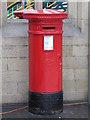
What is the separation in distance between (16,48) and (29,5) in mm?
977

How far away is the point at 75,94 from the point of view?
254 inches

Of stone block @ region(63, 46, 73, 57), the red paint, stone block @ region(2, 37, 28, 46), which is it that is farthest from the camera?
stone block @ region(63, 46, 73, 57)

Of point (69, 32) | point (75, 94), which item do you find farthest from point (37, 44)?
point (75, 94)

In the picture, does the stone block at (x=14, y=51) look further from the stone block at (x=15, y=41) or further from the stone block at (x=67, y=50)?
the stone block at (x=67, y=50)

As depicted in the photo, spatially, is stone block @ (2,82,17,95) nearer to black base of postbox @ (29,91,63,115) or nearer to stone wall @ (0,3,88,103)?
stone wall @ (0,3,88,103)

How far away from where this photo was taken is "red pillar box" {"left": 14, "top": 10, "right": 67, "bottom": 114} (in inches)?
212

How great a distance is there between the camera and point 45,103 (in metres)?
5.57

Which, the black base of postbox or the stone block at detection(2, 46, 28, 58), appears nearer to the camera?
the black base of postbox

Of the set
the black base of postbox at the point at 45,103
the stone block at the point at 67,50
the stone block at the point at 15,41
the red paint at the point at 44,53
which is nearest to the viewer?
the red paint at the point at 44,53

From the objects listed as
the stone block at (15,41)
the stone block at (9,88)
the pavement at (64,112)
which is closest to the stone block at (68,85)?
the pavement at (64,112)

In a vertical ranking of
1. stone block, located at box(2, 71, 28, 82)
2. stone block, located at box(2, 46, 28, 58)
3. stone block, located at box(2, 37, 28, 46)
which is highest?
stone block, located at box(2, 37, 28, 46)

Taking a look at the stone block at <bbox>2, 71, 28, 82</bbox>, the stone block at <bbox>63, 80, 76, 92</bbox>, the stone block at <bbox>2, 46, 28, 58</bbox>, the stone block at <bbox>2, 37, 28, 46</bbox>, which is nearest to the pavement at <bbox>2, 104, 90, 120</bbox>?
the stone block at <bbox>63, 80, 76, 92</bbox>

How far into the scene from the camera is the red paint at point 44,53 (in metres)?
5.37

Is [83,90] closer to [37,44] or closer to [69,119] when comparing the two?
[69,119]
